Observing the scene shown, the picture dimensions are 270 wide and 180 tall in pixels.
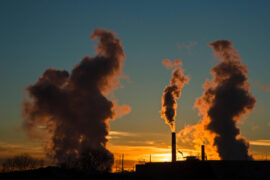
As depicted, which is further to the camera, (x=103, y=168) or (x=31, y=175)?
(x=103, y=168)

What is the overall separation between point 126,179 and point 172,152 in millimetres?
9915

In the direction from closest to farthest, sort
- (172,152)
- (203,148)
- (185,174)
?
(185,174) < (172,152) < (203,148)

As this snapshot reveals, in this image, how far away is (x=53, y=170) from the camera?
134ft

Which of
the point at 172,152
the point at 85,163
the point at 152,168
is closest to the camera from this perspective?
the point at 152,168

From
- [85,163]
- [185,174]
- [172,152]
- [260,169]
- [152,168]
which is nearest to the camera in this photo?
[260,169]

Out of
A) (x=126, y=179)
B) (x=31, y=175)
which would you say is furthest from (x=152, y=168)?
(x=31, y=175)

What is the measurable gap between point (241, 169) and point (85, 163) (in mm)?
35608

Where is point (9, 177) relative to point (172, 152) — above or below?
below

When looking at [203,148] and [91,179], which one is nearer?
[91,179]

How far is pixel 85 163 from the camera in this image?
6725 cm

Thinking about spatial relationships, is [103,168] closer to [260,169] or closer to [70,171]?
[70,171]

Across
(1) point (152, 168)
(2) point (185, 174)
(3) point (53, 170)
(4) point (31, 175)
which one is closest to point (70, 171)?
(3) point (53, 170)

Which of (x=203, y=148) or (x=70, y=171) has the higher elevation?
(x=203, y=148)

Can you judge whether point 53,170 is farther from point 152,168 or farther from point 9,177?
point 152,168
